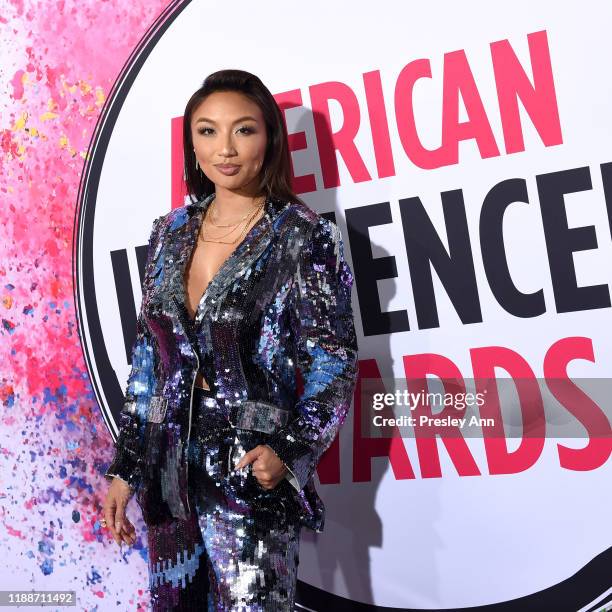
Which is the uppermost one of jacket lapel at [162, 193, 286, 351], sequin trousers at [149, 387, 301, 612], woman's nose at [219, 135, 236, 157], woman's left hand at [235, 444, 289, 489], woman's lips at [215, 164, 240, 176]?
woman's nose at [219, 135, 236, 157]

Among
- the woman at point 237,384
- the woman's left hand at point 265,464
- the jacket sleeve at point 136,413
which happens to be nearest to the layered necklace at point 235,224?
the woman at point 237,384

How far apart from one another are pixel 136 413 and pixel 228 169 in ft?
1.63

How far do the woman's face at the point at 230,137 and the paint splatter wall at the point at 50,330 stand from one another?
75 centimetres

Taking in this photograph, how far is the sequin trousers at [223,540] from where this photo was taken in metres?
1.54

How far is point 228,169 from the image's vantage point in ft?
5.60

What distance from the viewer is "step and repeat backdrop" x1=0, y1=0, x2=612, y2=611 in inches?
75.9

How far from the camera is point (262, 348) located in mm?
1638

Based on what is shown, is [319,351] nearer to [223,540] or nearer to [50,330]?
[223,540]

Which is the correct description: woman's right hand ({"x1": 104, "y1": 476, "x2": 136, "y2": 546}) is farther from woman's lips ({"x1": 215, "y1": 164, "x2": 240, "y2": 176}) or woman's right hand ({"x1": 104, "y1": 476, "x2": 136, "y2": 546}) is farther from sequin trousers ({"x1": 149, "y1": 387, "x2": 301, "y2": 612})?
woman's lips ({"x1": 215, "y1": 164, "x2": 240, "y2": 176})

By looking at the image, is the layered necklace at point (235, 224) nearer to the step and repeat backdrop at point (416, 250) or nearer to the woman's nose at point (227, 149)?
the woman's nose at point (227, 149)

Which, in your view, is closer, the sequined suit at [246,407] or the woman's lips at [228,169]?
the sequined suit at [246,407]

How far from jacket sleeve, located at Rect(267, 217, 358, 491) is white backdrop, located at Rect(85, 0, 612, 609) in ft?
1.36

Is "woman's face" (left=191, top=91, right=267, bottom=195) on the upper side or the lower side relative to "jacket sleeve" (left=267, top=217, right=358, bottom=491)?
upper

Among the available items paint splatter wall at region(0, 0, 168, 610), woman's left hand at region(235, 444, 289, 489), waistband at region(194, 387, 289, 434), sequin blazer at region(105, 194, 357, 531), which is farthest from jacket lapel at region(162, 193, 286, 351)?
paint splatter wall at region(0, 0, 168, 610)
